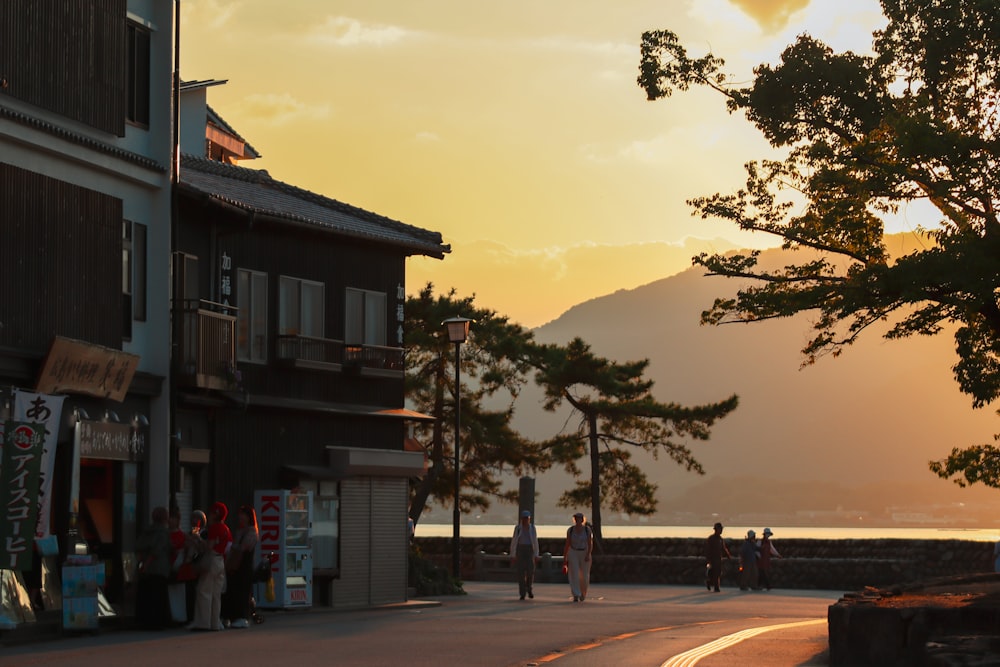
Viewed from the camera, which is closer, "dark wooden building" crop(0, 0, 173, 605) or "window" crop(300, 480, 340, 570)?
"dark wooden building" crop(0, 0, 173, 605)

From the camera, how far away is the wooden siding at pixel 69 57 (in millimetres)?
20781

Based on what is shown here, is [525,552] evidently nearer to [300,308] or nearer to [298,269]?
[300,308]

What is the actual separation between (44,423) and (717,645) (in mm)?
9231

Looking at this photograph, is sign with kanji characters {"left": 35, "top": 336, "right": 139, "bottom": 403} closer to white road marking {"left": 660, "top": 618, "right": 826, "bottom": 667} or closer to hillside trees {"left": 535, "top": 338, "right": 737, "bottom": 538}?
white road marking {"left": 660, "top": 618, "right": 826, "bottom": 667}

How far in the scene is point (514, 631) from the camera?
20.8m

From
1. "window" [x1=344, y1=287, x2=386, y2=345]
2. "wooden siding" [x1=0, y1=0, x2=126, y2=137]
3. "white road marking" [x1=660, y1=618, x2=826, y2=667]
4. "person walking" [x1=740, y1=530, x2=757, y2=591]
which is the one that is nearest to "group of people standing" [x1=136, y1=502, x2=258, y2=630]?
"wooden siding" [x1=0, y1=0, x2=126, y2=137]

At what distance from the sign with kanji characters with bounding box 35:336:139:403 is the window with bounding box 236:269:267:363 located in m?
4.26

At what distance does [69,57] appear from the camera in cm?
Result: 2208

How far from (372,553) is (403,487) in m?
1.74

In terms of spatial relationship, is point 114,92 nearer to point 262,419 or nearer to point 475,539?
point 262,419

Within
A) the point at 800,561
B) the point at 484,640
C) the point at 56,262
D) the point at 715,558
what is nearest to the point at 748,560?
the point at 715,558

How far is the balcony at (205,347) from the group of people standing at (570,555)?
868 centimetres

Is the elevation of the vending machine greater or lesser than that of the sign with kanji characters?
lesser

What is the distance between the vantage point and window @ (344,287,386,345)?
99.1ft
